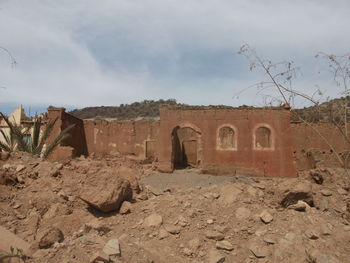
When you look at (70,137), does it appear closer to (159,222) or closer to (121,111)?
(159,222)

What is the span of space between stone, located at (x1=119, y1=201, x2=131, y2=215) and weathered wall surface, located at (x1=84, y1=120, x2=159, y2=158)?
1275cm

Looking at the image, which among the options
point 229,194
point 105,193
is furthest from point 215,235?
point 105,193

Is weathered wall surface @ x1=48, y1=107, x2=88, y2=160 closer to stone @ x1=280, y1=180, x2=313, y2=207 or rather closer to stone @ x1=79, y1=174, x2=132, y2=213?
stone @ x1=79, y1=174, x2=132, y2=213

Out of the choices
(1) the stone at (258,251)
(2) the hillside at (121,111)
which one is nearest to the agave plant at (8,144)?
(1) the stone at (258,251)

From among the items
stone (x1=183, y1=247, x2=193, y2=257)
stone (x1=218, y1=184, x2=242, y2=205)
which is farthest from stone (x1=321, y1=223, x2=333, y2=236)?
stone (x1=183, y1=247, x2=193, y2=257)

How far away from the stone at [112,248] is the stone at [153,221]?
1.10 m

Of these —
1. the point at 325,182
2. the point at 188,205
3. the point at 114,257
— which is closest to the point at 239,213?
the point at 188,205

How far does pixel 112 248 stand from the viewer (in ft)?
16.5

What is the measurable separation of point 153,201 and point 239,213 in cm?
188

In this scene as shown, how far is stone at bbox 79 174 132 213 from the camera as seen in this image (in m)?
6.57

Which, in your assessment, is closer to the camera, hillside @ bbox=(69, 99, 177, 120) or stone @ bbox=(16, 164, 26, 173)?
stone @ bbox=(16, 164, 26, 173)

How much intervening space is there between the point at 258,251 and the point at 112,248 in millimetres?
2516

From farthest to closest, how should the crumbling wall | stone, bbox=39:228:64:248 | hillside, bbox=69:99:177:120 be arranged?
hillside, bbox=69:99:177:120 → the crumbling wall → stone, bbox=39:228:64:248

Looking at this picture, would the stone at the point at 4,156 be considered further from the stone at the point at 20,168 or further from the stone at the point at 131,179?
the stone at the point at 131,179
